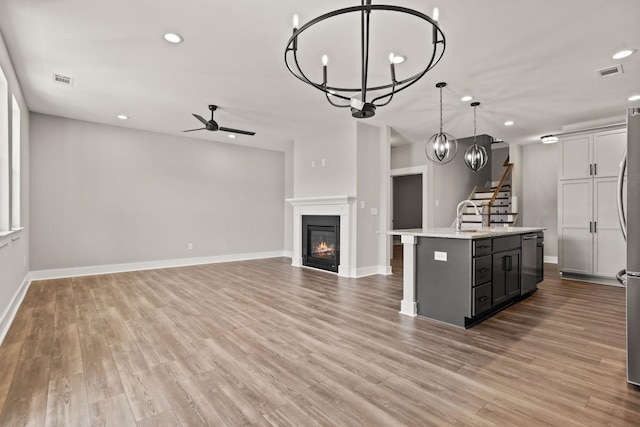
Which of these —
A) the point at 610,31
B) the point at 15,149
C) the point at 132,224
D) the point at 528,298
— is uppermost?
the point at 610,31

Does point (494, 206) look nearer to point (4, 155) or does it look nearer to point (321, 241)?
point (321, 241)

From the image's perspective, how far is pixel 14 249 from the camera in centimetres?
377

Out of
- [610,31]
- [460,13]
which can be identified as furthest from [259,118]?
[610,31]

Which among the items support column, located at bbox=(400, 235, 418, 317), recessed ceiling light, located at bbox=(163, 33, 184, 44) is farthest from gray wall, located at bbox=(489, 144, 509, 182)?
recessed ceiling light, located at bbox=(163, 33, 184, 44)

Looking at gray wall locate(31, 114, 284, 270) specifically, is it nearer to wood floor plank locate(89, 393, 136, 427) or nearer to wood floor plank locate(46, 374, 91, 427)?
wood floor plank locate(46, 374, 91, 427)

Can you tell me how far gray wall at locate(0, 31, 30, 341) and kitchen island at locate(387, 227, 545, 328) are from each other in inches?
153

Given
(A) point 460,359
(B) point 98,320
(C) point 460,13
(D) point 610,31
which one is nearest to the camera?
(A) point 460,359

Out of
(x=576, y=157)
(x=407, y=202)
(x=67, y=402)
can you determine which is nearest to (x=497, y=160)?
(x=407, y=202)

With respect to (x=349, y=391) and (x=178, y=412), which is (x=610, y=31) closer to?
(x=349, y=391)

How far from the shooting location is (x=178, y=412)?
69.9 inches

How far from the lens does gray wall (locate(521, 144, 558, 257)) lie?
7.20 meters

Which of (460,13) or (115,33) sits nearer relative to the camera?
(460,13)

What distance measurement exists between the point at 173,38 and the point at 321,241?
4.29m

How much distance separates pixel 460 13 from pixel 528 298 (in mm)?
3581
